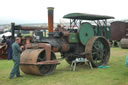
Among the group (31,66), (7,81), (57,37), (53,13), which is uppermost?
(53,13)

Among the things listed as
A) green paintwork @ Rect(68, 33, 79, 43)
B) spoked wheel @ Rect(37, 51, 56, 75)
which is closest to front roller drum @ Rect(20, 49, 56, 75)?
spoked wheel @ Rect(37, 51, 56, 75)

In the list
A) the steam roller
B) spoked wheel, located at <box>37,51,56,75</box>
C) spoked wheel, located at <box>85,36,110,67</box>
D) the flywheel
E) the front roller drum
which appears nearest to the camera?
the front roller drum

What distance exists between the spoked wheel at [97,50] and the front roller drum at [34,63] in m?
1.39

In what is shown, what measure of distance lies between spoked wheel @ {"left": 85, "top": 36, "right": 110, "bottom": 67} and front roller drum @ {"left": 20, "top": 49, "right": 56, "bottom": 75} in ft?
4.56

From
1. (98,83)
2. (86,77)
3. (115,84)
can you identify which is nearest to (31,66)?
(86,77)

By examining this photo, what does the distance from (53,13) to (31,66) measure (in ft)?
17.3

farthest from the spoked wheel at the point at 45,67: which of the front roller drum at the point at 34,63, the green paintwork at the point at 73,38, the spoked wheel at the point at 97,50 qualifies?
the spoked wheel at the point at 97,50

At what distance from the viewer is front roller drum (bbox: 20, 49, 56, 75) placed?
221 inches

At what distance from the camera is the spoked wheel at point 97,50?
22.6ft

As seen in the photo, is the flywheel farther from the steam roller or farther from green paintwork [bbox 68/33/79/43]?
green paintwork [bbox 68/33/79/43]

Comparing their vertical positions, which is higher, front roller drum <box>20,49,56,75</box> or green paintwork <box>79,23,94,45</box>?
green paintwork <box>79,23,94,45</box>

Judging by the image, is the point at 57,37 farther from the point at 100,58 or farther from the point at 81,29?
the point at 100,58

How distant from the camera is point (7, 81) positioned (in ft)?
17.8

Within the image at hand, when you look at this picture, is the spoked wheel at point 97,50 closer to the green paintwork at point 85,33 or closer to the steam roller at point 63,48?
the steam roller at point 63,48
